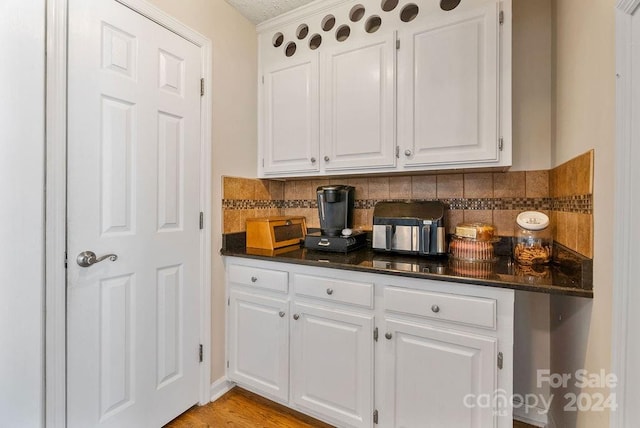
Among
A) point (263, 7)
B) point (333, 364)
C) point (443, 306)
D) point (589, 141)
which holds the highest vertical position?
point (263, 7)

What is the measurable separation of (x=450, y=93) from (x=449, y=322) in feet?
3.60

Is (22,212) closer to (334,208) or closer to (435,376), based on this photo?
(334,208)

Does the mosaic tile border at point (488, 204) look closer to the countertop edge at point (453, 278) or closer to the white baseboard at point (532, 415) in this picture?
the countertop edge at point (453, 278)

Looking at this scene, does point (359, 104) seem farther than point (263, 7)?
No

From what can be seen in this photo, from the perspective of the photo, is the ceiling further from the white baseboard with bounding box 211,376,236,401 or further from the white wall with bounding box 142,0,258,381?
the white baseboard with bounding box 211,376,236,401

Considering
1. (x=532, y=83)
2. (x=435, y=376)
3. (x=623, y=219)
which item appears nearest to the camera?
(x=623, y=219)

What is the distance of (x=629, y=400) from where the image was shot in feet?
2.55

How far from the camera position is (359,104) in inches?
67.6

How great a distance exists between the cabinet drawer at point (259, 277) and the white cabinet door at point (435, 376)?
0.60m

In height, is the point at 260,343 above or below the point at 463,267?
below

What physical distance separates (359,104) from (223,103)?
2.77ft

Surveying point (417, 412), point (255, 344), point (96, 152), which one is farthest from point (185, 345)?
point (417, 412)

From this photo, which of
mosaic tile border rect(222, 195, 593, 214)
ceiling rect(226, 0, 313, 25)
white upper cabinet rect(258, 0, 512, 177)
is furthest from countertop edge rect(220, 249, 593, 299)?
ceiling rect(226, 0, 313, 25)

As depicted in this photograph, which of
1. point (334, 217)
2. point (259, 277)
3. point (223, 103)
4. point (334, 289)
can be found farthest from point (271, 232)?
point (223, 103)
